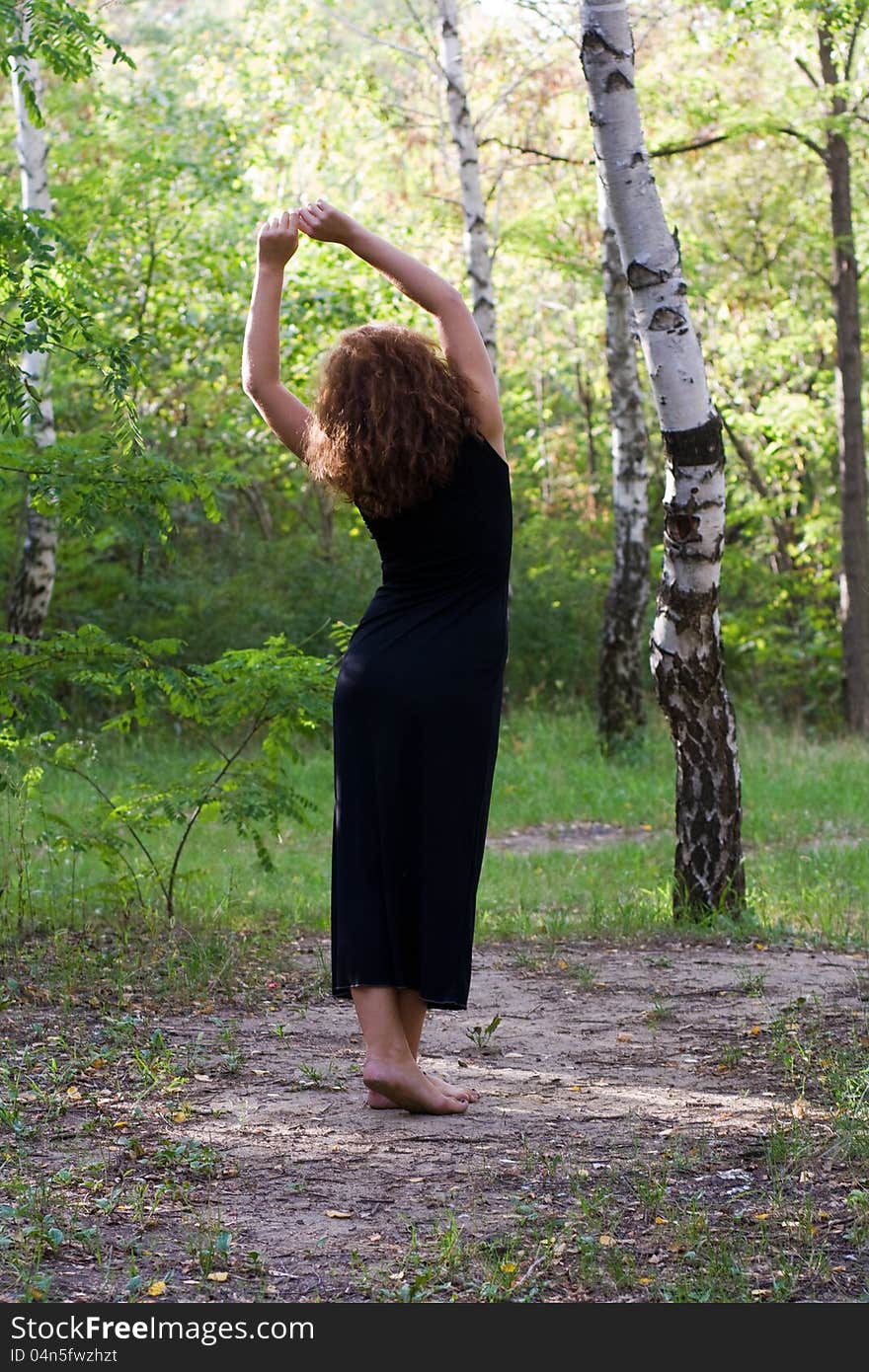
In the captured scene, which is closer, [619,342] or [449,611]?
[449,611]

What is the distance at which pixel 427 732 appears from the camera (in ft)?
12.8

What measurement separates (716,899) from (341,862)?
3219 mm

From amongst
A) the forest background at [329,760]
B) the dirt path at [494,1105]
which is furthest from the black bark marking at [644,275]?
the dirt path at [494,1105]

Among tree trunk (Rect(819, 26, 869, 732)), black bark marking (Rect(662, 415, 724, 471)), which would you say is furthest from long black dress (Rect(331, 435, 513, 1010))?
tree trunk (Rect(819, 26, 869, 732))

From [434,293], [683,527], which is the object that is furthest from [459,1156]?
[683,527]

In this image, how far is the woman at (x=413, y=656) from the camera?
12.6 ft

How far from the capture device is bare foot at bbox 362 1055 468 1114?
3.96m

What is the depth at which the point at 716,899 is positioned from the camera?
22.4 feet

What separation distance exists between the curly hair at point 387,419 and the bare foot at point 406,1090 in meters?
1.48

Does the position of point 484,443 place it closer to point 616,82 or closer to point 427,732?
point 427,732

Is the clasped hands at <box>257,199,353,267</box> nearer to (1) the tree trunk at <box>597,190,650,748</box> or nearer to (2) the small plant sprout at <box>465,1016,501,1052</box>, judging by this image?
(2) the small plant sprout at <box>465,1016,501,1052</box>
